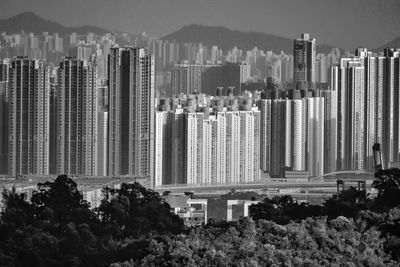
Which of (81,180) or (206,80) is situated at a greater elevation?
(206,80)

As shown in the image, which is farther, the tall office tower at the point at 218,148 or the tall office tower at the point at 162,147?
the tall office tower at the point at 218,148

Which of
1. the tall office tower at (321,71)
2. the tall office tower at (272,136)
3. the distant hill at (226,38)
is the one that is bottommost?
the tall office tower at (272,136)

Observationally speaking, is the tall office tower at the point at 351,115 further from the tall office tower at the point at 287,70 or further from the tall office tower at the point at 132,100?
the tall office tower at the point at 132,100

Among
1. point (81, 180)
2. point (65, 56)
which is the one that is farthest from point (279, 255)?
point (65, 56)

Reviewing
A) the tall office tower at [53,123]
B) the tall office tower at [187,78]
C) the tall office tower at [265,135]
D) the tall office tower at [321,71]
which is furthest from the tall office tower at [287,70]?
the tall office tower at [53,123]

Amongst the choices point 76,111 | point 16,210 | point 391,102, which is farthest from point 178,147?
point 16,210

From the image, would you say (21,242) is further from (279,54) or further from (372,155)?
(279,54)
